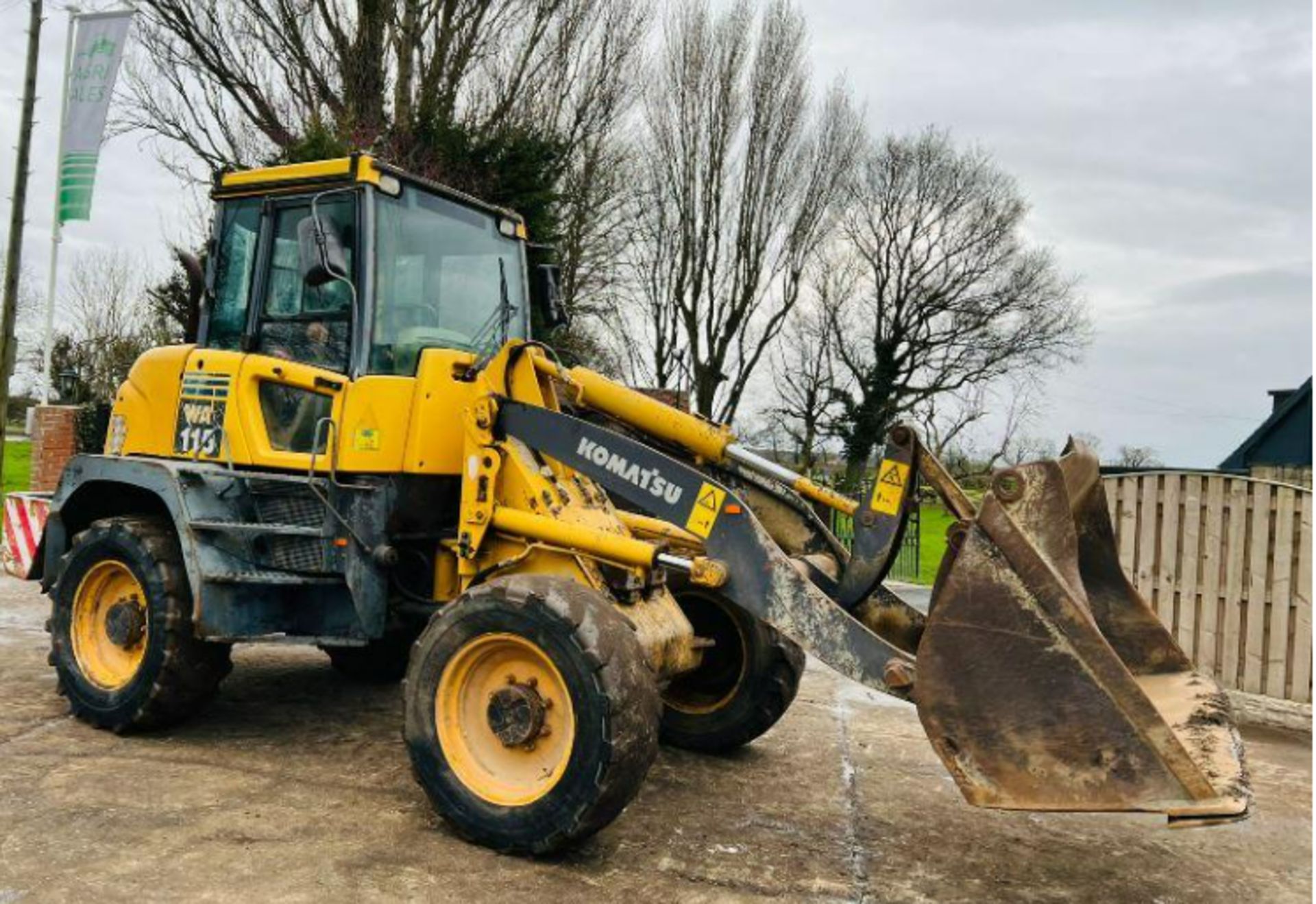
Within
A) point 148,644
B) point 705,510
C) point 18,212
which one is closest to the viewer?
point 705,510

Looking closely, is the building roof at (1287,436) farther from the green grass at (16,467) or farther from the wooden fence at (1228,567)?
the green grass at (16,467)

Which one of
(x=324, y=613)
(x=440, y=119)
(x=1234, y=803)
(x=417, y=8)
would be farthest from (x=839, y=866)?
(x=417, y=8)

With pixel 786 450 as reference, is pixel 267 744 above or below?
below

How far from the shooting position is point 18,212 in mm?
14633

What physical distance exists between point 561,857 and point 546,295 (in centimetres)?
324

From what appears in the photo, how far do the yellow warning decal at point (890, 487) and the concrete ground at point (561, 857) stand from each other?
1.40 meters

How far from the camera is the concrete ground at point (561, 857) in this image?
3.89 metres


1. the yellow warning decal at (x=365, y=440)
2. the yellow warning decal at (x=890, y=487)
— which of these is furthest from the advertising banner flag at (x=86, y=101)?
the yellow warning decal at (x=890, y=487)

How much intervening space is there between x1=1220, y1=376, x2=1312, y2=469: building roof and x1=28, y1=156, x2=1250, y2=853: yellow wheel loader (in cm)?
2313

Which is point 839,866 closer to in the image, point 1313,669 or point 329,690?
point 329,690

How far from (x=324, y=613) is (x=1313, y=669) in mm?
6264

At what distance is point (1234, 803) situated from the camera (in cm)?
326

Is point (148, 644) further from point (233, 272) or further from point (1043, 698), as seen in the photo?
point (1043, 698)

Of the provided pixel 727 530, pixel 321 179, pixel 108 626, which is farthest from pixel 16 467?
pixel 727 530
